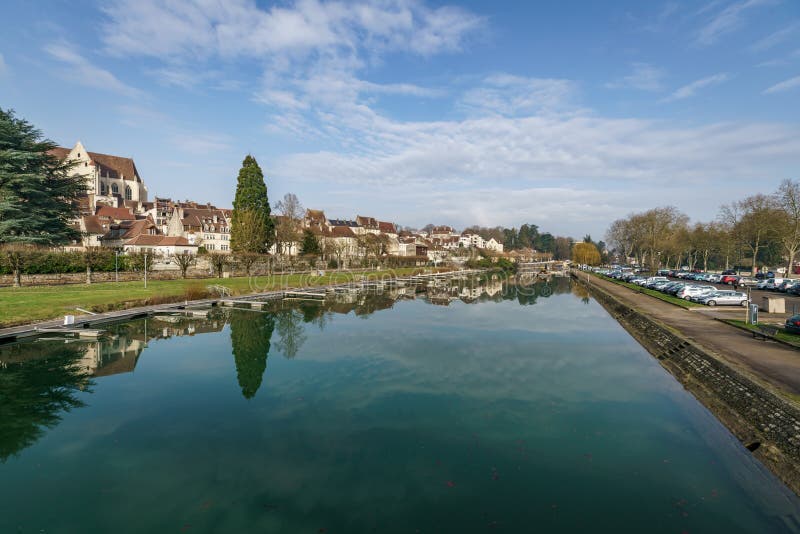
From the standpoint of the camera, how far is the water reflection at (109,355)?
12859 mm

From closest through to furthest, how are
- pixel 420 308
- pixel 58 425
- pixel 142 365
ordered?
pixel 58 425, pixel 142 365, pixel 420 308

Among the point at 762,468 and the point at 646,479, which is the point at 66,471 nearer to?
the point at 646,479

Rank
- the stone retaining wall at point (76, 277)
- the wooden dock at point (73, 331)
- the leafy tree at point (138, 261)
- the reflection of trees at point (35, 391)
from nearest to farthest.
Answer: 1. the reflection of trees at point (35, 391)
2. the wooden dock at point (73, 331)
3. the stone retaining wall at point (76, 277)
4. the leafy tree at point (138, 261)

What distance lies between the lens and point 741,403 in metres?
13.1

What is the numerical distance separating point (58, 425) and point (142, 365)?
6.11 metres

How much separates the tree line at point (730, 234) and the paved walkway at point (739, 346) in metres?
37.7

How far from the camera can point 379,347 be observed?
21922 millimetres

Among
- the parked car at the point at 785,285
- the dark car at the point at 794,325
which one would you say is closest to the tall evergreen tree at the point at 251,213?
the dark car at the point at 794,325

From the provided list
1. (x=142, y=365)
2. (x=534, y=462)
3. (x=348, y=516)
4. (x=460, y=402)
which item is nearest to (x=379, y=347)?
(x=460, y=402)

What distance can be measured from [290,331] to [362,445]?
53.8ft

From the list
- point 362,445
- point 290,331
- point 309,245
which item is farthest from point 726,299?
point 309,245

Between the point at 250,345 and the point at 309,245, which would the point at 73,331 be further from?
the point at 309,245

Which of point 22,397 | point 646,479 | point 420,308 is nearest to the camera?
point 646,479

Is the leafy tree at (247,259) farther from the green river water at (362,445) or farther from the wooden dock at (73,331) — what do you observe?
the green river water at (362,445)
